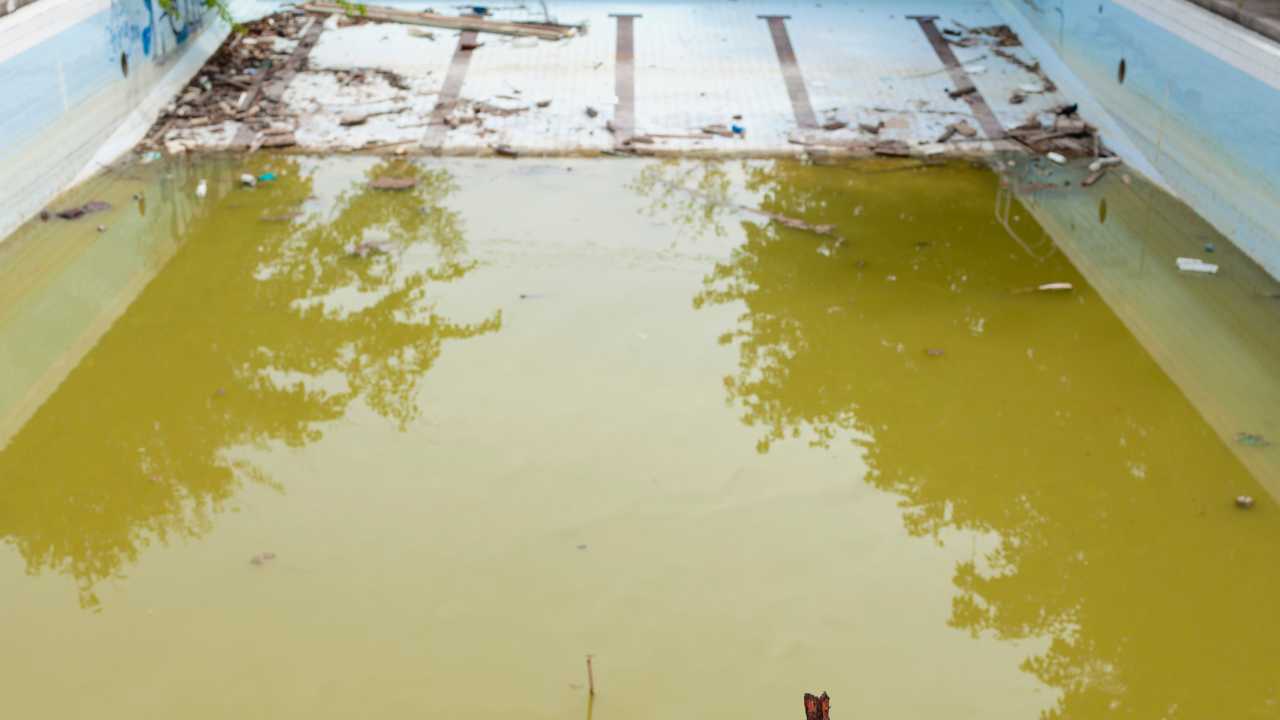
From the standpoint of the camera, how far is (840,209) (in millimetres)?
7277

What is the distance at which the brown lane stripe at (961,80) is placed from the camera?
840cm

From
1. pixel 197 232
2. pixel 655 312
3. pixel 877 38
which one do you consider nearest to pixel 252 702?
pixel 655 312

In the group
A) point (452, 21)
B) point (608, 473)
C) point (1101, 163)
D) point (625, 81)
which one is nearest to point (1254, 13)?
point (1101, 163)

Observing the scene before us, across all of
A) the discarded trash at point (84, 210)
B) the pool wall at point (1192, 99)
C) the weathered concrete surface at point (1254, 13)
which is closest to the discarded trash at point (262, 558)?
the discarded trash at point (84, 210)

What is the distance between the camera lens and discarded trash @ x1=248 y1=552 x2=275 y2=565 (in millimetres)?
4301

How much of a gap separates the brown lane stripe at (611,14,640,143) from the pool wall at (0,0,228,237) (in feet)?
10.0

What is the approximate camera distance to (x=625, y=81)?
29.4 ft

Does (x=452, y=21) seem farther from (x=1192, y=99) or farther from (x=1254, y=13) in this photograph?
(x=1254, y=13)

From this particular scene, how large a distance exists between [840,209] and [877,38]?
9.54 feet

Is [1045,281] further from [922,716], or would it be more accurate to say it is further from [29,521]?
[29,521]

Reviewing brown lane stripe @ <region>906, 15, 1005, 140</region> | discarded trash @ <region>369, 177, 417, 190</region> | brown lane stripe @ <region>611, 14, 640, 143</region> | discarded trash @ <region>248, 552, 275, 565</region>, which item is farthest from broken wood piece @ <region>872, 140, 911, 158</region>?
discarded trash @ <region>248, 552, 275, 565</region>

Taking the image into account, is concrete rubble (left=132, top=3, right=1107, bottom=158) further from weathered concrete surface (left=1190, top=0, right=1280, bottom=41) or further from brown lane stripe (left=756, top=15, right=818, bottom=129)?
weathered concrete surface (left=1190, top=0, right=1280, bottom=41)

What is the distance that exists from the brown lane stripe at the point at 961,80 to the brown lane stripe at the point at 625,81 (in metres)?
2.27

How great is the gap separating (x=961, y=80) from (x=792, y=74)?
47.5 inches
